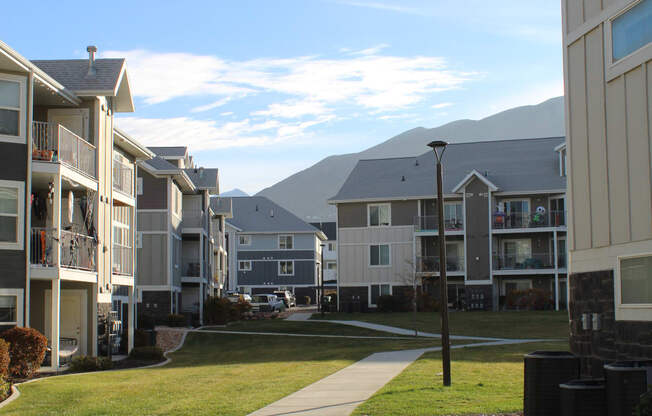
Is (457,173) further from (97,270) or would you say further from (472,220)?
(97,270)

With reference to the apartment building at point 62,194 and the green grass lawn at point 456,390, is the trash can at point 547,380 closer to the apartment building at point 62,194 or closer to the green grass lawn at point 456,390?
the green grass lawn at point 456,390

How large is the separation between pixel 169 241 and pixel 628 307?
3045cm

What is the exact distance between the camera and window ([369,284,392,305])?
180ft

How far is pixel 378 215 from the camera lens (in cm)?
5559

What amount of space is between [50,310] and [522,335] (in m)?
19.8

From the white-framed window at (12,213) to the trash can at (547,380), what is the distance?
1441 centimetres

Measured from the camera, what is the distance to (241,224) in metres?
78.2

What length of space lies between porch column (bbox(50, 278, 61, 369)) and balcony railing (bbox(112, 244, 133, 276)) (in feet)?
23.0

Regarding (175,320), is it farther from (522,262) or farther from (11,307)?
(522,262)

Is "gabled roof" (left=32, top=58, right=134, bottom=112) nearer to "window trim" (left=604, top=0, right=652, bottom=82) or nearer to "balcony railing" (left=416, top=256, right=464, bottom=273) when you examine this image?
"window trim" (left=604, top=0, right=652, bottom=82)

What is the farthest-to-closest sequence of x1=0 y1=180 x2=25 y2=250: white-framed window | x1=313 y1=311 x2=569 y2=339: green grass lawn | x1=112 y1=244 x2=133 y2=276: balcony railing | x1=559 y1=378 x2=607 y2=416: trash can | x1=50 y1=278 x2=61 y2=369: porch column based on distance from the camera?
x1=313 y1=311 x2=569 y2=339: green grass lawn
x1=112 y1=244 x2=133 y2=276: balcony railing
x1=50 y1=278 x2=61 y2=369: porch column
x1=0 y1=180 x2=25 y2=250: white-framed window
x1=559 y1=378 x2=607 y2=416: trash can

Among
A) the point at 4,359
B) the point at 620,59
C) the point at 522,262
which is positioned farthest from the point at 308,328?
the point at 620,59

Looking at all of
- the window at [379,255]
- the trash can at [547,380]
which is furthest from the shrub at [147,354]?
the window at [379,255]

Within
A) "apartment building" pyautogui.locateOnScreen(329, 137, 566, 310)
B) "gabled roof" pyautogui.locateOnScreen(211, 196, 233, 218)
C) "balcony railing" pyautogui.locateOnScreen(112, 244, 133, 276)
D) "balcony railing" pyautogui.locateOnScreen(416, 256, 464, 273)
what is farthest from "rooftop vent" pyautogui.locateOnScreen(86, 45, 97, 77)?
"gabled roof" pyautogui.locateOnScreen(211, 196, 233, 218)
